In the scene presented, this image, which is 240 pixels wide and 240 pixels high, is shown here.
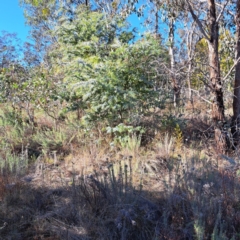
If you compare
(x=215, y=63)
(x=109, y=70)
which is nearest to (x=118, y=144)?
(x=109, y=70)

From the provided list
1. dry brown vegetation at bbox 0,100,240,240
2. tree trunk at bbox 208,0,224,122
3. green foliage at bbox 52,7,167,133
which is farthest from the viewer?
green foliage at bbox 52,7,167,133

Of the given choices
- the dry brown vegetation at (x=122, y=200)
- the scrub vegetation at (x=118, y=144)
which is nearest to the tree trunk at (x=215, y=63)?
the scrub vegetation at (x=118, y=144)

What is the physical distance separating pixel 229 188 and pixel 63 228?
1872 mm

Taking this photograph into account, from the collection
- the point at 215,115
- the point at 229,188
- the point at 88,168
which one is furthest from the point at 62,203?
the point at 215,115

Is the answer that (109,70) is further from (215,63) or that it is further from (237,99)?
(237,99)

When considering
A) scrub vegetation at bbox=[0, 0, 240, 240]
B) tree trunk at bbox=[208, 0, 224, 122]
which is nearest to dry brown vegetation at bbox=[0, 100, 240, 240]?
scrub vegetation at bbox=[0, 0, 240, 240]

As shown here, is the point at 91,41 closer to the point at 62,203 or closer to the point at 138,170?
the point at 138,170

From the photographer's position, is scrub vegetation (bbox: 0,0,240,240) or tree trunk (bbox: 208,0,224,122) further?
tree trunk (bbox: 208,0,224,122)

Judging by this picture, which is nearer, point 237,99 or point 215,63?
point 215,63

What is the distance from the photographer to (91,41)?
5867 millimetres

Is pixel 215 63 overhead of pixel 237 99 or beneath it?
overhead

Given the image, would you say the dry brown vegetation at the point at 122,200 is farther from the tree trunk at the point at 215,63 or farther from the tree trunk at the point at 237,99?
the tree trunk at the point at 215,63

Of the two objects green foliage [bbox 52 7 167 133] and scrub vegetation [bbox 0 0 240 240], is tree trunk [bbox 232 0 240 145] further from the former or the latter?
green foliage [bbox 52 7 167 133]

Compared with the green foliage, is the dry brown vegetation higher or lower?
lower
